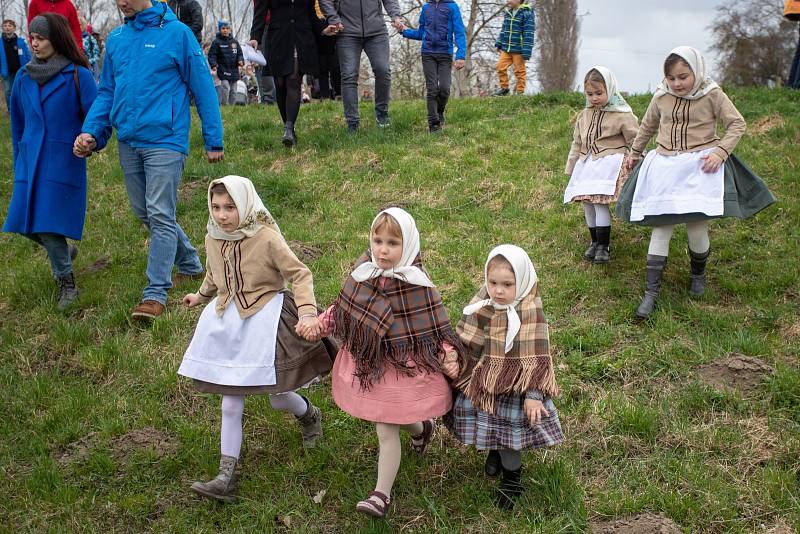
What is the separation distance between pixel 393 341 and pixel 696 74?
3.28 metres

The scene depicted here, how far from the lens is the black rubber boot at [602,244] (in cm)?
625

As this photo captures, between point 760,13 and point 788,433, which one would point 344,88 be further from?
point 760,13

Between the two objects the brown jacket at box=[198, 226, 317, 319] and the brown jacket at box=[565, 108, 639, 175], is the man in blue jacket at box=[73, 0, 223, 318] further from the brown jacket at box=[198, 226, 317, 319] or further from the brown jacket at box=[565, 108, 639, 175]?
the brown jacket at box=[565, 108, 639, 175]

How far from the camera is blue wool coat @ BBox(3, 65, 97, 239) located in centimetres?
591

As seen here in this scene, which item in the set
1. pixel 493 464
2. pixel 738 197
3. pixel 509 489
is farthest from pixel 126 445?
pixel 738 197

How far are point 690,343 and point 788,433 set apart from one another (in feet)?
3.42

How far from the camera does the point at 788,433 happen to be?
3893mm

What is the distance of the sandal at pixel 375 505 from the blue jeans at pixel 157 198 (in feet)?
9.97

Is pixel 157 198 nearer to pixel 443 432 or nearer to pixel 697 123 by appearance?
pixel 443 432

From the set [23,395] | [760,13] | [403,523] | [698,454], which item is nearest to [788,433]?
[698,454]

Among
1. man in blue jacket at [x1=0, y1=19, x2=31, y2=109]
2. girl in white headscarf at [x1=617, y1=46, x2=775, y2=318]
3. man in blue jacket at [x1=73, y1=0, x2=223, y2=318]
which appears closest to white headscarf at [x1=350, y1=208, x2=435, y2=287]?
girl in white headscarf at [x1=617, y1=46, x2=775, y2=318]

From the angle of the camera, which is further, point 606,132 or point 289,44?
point 289,44

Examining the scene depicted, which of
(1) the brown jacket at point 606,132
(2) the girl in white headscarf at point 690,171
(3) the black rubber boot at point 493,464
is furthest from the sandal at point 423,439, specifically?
(1) the brown jacket at point 606,132

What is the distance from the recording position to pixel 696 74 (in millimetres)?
5121
